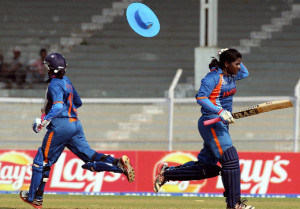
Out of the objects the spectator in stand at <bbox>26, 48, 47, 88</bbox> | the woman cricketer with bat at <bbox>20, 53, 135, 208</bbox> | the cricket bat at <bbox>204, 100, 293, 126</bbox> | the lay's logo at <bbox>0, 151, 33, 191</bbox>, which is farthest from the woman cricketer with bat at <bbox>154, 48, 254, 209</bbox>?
the spectator in stand at <bbox>26, 48, 47, 88</bbox>

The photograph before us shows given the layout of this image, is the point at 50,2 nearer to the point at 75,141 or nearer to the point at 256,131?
the point at 256,131

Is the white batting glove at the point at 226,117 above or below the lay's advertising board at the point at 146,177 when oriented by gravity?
above

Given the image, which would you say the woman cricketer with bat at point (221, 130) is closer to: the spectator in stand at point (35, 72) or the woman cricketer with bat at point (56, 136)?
the woman cricketer with bat at point (56, 136)

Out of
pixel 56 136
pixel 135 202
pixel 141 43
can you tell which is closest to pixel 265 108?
pixel 56 136

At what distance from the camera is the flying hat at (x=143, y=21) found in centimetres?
1155

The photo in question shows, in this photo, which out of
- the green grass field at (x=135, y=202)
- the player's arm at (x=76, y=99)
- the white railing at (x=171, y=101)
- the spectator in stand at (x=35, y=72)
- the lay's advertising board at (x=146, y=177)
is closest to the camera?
the player's arm at (x=76, y=99)

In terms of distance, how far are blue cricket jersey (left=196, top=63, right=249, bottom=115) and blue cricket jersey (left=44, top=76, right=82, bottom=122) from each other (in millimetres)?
1733

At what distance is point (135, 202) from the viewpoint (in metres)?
13.5

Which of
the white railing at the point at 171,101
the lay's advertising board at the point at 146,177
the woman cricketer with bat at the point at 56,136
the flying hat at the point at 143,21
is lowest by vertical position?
the lay's advertising board at the point at 146,177

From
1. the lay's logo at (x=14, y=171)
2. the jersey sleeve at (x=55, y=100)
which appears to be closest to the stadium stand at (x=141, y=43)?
the lay's logo at (x=14, y=171)

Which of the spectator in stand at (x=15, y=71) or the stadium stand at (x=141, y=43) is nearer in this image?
the spectator in stand at (x=15, y=71)

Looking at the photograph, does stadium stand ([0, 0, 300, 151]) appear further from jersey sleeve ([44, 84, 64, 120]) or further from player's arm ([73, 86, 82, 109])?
jersey sleeve ([44, 84, 64, 120])

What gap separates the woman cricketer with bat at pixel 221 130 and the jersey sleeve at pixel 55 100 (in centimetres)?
175

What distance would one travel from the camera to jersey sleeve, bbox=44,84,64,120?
10.5m
